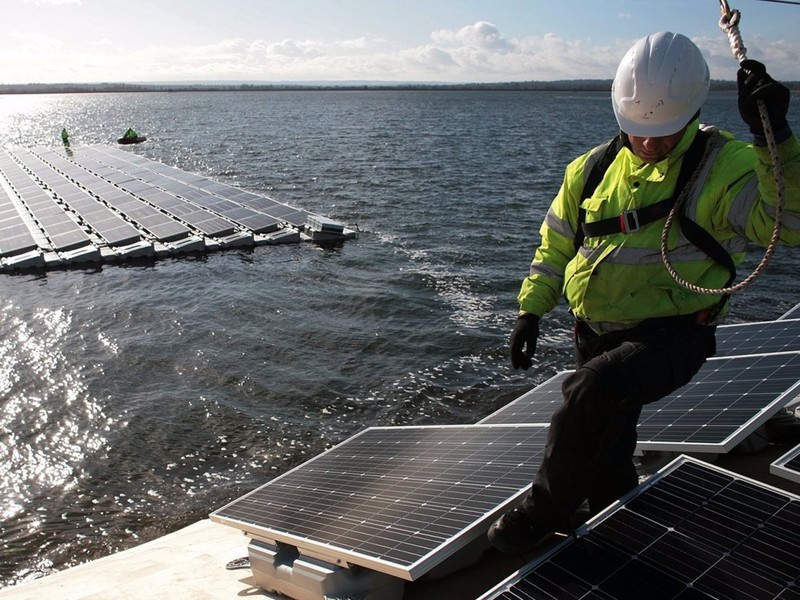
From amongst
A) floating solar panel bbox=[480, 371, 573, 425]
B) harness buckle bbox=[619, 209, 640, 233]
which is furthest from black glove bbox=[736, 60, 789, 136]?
floating solar panel bbox=[480, 371, 573, 425]

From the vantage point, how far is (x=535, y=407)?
8398 mm

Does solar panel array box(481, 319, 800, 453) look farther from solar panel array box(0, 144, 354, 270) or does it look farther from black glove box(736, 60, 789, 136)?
solar panel array box(0, 144, 354, 270)

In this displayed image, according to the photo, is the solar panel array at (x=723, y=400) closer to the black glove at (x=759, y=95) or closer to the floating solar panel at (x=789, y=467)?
the floating solar panel at (x=789, y=467)

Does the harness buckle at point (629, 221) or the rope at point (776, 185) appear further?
the harness buckle at point (629, 221)

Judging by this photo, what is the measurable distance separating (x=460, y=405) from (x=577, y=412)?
37.2 ft

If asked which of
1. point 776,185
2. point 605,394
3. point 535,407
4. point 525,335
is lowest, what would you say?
point 535,407

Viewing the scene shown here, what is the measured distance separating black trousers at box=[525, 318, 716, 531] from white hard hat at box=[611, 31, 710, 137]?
4.02 feet

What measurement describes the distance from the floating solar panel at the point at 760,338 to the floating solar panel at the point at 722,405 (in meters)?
0.62

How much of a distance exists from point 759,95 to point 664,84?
757 millimetres

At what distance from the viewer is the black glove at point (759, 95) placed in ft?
11.3

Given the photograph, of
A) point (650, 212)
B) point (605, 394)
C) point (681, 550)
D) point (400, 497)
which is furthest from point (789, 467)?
point (400, 497)

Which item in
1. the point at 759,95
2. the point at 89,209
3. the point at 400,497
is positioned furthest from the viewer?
the point at 89,209

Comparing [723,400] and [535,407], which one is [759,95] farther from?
[535,407]

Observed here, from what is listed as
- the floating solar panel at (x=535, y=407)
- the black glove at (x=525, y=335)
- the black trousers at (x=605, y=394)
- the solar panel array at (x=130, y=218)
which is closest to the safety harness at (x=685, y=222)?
the black trousers at (x=605, y=394)
